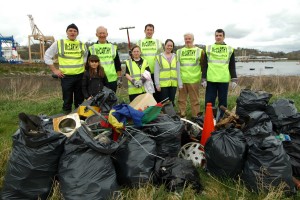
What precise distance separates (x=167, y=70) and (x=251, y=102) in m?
1.81

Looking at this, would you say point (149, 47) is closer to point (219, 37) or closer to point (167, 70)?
point (167, 70)

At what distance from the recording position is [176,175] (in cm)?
271

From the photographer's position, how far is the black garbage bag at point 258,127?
9.27 ft

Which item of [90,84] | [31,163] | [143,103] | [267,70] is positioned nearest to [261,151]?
[143,103]

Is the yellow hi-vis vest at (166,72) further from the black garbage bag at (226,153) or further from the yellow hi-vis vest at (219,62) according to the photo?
the black garbage bag at (226,153)

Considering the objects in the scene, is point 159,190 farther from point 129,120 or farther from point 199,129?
point 199,129

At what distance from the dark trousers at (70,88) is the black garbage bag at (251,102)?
2762mm

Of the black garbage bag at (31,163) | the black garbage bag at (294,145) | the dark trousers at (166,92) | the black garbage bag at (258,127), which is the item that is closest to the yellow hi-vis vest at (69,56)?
the dark trousers at (166,92)

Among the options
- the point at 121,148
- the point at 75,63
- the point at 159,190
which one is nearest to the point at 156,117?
the point at 121,148

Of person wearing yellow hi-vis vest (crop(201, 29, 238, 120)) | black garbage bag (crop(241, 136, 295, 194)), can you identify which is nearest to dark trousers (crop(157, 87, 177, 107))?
person wearing yellow hi-vis vest (crop(201, 29, 238, 120))

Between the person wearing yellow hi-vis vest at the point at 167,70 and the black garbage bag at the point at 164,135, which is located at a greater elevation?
the person wearing yellow hi-vis vest at the point at 167,70

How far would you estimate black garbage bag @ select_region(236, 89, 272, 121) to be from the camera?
139 inches

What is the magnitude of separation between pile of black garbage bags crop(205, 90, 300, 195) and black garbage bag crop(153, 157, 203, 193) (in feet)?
0.98

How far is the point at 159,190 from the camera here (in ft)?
8.43
